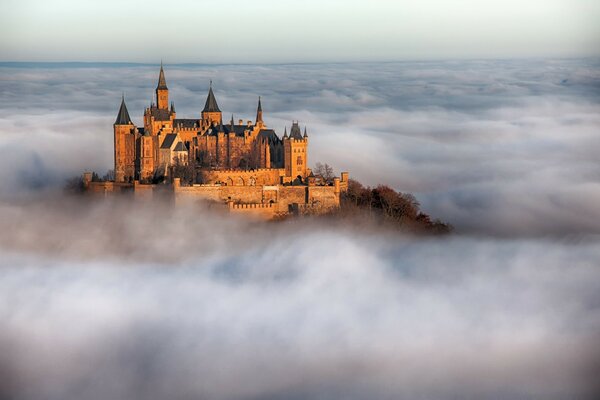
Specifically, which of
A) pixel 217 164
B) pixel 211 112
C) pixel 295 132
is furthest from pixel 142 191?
pixel 295 132

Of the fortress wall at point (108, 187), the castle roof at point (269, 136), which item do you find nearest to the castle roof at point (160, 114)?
the fortress wall at point (108, 187)

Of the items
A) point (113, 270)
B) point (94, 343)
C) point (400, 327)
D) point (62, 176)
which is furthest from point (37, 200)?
point (400, 327)

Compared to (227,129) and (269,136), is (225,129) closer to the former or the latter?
(227,129)

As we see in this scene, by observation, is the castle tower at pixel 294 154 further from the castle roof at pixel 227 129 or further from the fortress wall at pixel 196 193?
the fortress wall at pixel 196 193

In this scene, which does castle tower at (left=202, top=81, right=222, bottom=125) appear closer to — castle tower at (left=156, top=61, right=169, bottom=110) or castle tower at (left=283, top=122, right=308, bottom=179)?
castle tower at (left=156, top=61, right=169, bottom=110)

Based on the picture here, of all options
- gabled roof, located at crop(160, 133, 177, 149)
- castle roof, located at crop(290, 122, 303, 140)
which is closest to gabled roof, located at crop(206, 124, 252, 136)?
gabled roof, located at crop(160, 133, 177, 149)
